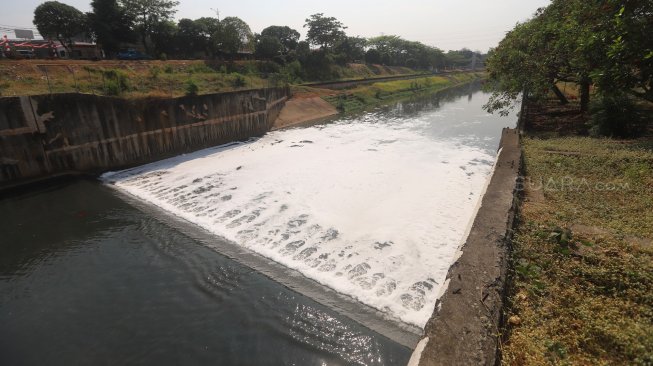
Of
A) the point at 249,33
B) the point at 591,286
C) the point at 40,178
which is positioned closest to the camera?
the point at 591,286

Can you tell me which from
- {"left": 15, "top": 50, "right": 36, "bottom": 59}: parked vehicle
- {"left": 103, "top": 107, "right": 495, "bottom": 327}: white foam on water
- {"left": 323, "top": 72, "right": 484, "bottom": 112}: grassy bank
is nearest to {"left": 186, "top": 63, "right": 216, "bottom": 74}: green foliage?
{"left": 15, "top": 50, "right": 36, "bottom": 59}: parked vehicle

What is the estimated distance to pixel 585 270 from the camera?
251 inches

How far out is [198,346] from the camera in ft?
24.8

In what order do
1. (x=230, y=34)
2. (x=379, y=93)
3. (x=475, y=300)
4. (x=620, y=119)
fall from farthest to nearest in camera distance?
1. (x=379, y=93)
2. (x=230, y=34)
3. (x=620, y=119)
4. (x=475, y=300)

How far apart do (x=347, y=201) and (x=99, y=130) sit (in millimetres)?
14315

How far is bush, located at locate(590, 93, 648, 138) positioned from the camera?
1686 centimetres

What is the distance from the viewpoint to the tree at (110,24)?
39344mm

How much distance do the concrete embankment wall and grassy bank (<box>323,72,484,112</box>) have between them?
20.9m

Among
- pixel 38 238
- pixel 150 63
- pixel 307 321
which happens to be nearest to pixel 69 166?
pixel 38 238

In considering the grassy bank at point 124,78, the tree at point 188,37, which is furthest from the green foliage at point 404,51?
the grassy bank at point 124,78

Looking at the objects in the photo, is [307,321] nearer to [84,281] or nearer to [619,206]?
[84,281]

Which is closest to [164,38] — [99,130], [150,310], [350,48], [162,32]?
[162,32]

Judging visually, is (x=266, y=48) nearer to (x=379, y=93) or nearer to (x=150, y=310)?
(x=379, y=93)

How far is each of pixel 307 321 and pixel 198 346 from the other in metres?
2.49
